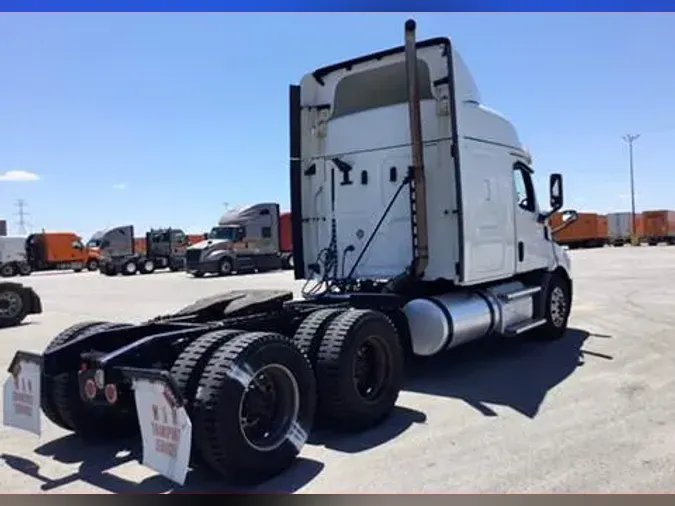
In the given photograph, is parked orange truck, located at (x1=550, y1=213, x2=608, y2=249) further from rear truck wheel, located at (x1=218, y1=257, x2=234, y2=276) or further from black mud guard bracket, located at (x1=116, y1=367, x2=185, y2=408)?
black mud guard bracket, located at (x1=116, y1=367, x2=185, y2=408)

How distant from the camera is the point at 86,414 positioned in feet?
16.5

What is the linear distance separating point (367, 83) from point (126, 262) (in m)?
32.7

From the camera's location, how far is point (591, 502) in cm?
378

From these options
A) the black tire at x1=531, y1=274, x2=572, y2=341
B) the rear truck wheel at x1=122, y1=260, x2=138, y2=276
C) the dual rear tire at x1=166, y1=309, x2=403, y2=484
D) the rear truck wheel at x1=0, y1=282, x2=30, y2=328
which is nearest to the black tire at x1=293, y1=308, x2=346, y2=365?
the dual rear tire at x1=166, y1=309, x2=403, y2=484

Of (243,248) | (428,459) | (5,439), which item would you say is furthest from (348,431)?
(243,248)

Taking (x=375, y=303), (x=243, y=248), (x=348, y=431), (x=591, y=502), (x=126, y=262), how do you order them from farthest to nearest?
(x=126, y=262), (x=243, y=248), (x=375, y=303), (x=348, y=431), (x=591, y=502)

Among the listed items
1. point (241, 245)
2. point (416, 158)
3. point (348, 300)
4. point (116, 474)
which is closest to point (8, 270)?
point (241, 245)

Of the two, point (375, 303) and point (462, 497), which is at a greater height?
point (375, 303)

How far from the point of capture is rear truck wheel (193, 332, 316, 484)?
4.01 m

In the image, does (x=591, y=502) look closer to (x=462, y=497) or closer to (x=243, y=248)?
(x=462, y=497)

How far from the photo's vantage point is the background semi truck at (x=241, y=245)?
3091cm

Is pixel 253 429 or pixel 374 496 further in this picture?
pixel 253 429

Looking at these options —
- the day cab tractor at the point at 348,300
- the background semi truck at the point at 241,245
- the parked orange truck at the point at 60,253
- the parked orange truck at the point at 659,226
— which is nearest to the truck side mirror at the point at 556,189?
the day cab tractor at the point at 348,300

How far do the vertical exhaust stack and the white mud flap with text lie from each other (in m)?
3.90
